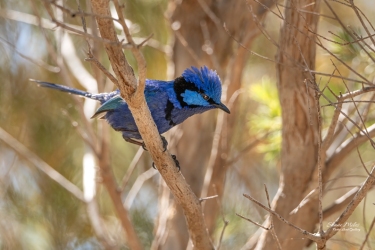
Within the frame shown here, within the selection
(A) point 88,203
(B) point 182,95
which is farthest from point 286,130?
(A) point 88,203

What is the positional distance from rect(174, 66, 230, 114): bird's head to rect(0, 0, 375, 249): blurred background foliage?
94.1 inches

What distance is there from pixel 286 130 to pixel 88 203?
1.80 m

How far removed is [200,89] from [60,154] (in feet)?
11.4

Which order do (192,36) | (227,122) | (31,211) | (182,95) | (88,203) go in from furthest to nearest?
1. (31,211)
2. (192,36)
3. (227,122)
4. (88,203)
5. (182,95)

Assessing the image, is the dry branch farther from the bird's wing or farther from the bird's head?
the bird's wing

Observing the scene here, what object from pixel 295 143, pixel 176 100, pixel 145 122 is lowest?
pixel 295 143

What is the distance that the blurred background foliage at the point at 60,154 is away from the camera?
6516mm

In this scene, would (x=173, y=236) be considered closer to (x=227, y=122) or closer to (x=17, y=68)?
(x=227, y=122)

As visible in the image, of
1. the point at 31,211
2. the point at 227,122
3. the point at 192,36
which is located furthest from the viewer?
the point at 31,211

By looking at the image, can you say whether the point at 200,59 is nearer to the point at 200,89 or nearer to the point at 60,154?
the point at 200,89

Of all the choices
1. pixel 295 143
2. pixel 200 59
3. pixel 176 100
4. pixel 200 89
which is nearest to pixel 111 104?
pixel 176 100

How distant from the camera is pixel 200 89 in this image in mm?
3947

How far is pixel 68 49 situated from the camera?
584 cm

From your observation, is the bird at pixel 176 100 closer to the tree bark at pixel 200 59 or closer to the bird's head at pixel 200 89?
the bird's head at pixel 200 89
